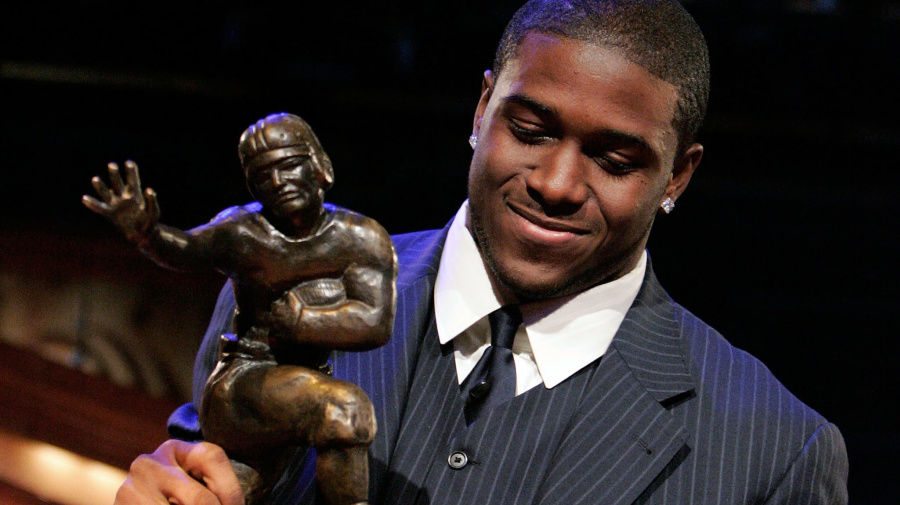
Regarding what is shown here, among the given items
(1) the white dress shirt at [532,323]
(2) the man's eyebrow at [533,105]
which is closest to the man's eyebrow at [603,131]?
(2) the man's eyebrow at [533,105]

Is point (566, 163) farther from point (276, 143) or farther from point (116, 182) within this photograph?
point (116, 182)

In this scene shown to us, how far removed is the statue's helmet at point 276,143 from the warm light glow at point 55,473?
733 millimetres

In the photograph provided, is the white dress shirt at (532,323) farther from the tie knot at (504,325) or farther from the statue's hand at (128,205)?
the statue's hand at (128,205)

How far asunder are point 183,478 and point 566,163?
632 millimetres

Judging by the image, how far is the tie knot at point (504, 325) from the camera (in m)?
1.39

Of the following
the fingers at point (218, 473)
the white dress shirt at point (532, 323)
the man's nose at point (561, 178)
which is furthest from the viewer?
the white dress shirt at point (532, 323)

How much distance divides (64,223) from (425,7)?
1.25 meters

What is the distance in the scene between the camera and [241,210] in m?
0.93

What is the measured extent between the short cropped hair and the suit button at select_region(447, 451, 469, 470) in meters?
0.56

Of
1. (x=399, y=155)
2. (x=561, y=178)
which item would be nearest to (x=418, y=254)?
(x=561, y=178)

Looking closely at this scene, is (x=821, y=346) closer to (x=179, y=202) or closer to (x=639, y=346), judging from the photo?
(x=639, y=346)

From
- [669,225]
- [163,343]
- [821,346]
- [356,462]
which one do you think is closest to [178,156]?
[163,343]

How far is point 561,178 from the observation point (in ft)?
4.21

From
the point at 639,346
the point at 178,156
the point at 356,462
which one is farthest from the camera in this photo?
the point at 178,156
